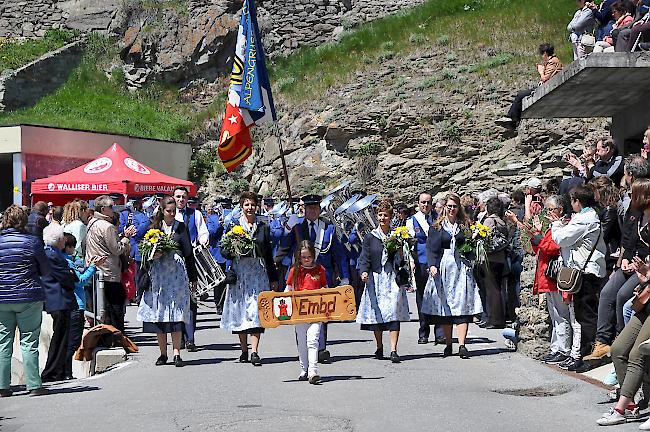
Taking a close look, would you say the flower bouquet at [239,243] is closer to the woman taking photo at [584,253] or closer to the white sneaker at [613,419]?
the woman taking photo at [584,253]

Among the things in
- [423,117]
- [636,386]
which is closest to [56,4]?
[423,117]

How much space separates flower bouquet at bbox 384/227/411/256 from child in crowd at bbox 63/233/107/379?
146 inches

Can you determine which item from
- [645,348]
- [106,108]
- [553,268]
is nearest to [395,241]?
[553,268]

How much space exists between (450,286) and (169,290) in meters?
3.29

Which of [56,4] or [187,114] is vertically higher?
[56,4]

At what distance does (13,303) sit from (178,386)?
69.5 inches

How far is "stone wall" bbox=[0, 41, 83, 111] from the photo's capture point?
1515 inches

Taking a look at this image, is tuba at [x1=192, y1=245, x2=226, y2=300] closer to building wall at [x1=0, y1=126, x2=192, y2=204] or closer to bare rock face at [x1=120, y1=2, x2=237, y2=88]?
building wall at [x1=0, y1=126, x2=192, y2=204]

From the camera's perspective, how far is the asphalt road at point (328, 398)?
8273mm

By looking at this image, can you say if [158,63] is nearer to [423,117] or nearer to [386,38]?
[386,38]

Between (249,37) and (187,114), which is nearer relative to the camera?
(249,37)

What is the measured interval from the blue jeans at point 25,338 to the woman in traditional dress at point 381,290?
12.3 feet

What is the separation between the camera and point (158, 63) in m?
38.5

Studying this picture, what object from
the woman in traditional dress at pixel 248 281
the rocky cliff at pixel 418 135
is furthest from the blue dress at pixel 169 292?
the rocky cliff at pixel 418 135
